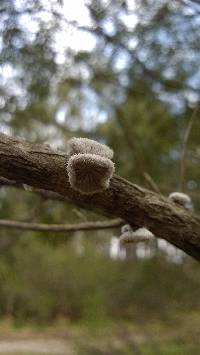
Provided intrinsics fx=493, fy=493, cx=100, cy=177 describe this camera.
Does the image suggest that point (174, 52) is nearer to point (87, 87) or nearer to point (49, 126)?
point (87, 87)

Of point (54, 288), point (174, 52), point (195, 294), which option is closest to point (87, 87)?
point (174, 52)

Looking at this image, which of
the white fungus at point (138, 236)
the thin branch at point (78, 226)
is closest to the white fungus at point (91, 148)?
the white fungus at point (138, 236)

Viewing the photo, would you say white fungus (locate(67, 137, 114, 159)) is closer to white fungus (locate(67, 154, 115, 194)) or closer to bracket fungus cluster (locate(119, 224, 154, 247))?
white fungus (locate(67, 154, 115, 194))

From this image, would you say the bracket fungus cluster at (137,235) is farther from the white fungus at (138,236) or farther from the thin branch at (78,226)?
the thin branch at (78,226)

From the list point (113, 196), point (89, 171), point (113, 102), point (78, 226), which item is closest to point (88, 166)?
point (89, 171)

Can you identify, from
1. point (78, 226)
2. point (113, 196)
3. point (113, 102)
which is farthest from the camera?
point (113, 102)

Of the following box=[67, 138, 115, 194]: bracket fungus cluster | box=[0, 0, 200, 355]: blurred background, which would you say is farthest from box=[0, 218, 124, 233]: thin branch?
box=[67, 138, 115, 194]: bracket fungus cluster

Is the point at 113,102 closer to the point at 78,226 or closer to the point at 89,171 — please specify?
the point at 78,226
